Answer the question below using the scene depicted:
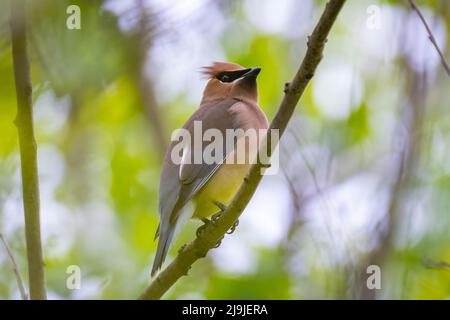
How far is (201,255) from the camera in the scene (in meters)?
3.34

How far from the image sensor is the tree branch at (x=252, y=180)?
2551mm

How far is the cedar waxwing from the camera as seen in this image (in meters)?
3.70

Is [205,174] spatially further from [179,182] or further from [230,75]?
[230,75]

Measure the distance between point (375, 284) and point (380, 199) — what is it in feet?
1.71

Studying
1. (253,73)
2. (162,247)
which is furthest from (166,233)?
(253,73)

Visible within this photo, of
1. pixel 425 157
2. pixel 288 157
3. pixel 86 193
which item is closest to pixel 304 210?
pixel 288 157

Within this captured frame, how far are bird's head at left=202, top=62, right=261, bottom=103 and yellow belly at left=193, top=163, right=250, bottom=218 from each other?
22.3 inches

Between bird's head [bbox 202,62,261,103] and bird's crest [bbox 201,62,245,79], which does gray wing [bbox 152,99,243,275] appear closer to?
bird's head [bbox 202,62,261,103]

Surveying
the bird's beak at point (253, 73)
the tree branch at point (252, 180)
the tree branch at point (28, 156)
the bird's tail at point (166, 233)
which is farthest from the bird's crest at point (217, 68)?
the tree branch at point (28, 156)

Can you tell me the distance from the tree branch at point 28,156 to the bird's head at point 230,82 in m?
1.44

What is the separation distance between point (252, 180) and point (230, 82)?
60.1 inches

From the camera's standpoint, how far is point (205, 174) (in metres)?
3.79

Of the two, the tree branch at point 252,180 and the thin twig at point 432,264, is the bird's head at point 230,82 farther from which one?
the thin twig at point 432,264

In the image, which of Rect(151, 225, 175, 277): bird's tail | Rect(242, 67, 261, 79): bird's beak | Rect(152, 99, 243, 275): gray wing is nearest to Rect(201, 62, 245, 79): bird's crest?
Rect(242, 67, 261, 79): bird's beak
